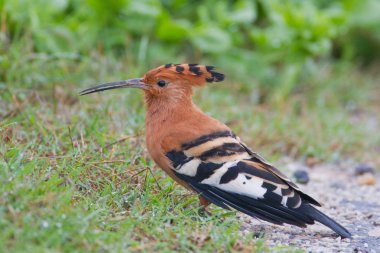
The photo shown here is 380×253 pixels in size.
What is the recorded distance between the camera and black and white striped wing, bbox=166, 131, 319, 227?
348cm

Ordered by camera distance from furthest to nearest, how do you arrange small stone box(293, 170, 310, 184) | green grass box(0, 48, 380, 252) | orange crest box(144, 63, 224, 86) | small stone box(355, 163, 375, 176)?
small stone box(355, 163, 375, 176) → small stone box(293, 170, 310, 184) → orange crest box(144, 63, 224, 86) → green grass box(0, 48, 380, 252)

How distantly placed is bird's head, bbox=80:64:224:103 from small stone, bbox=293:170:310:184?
1.25 meters

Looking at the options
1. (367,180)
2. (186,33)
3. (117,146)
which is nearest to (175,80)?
(117,146)

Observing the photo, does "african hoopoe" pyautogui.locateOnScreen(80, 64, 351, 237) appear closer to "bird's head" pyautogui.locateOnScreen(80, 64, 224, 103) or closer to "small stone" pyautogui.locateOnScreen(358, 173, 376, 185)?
"bird's head" pyautogui.locateOnScreen(80, 64, 224, 103)

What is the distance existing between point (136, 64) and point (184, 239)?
3.35 m

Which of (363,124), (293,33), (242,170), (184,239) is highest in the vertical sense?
(293,33)

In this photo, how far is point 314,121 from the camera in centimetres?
615

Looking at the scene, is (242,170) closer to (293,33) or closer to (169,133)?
(169,133)

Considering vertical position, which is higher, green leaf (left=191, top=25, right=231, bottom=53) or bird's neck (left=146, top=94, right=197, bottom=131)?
green leaf (left=191, top=25, right=231, bottom=53)

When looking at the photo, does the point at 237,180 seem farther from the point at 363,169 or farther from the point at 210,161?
the point at 363,169

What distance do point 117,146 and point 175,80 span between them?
0.55 metres

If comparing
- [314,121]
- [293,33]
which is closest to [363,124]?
[314,121]

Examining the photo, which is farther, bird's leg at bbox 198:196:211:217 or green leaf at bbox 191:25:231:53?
green leaf at bbox 191:25:231:53

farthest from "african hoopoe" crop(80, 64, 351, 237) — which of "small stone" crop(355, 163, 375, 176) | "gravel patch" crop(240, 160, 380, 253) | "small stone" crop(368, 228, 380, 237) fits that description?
"small stone" crop(355, 163, 375, 176)
